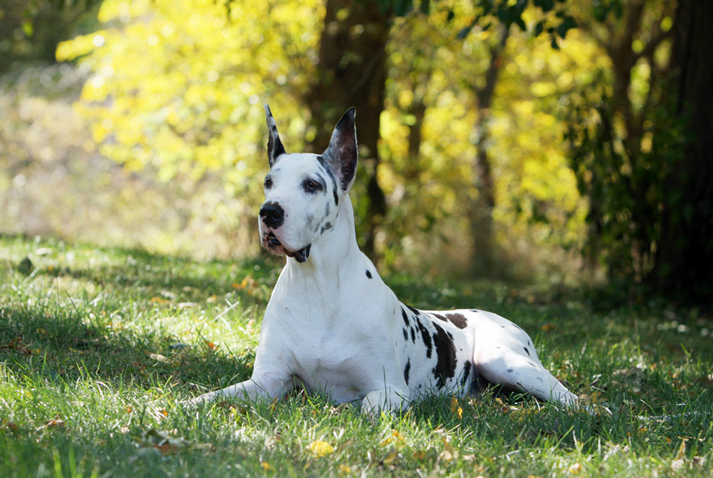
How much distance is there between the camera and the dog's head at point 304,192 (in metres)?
3.18

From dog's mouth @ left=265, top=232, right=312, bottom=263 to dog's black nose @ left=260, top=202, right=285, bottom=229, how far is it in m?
0.06

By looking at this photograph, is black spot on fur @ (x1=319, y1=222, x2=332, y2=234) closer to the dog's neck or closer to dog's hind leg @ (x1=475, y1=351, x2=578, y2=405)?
the dog's neck

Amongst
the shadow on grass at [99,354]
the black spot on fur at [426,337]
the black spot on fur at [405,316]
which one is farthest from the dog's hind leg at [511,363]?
the shadow on grass at [99,354]

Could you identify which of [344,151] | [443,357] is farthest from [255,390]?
[344,151]

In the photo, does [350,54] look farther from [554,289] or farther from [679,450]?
[679,450]

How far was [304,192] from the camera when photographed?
3281mm

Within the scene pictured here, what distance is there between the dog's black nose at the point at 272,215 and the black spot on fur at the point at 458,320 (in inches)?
67.1

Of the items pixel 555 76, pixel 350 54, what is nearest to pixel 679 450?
pixel 350 54

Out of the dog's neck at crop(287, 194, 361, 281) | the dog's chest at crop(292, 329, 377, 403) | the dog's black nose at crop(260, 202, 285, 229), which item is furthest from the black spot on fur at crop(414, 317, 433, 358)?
the dog's black nose at crop(260, 202, 285, 229)

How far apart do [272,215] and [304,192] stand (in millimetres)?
231

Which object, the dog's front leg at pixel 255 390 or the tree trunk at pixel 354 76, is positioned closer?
the dog's front leg at pixel 255 390

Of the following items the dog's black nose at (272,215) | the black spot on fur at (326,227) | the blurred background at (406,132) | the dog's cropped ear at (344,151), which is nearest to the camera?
Result: the dog's black nose at (272,215)

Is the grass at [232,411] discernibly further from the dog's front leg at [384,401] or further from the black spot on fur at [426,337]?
the black spot on fur at [426,337]

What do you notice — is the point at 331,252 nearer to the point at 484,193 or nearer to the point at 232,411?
the point at 232,411
